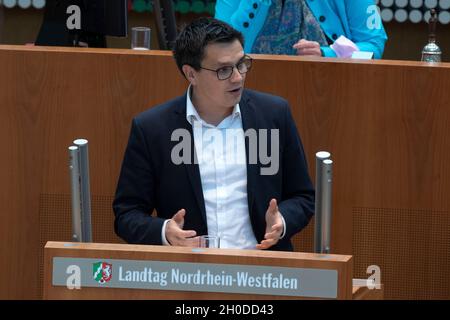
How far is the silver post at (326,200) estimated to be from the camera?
3416mm

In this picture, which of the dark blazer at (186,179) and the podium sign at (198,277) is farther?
the dark blazer at (186,179)

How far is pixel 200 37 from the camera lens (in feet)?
14.1

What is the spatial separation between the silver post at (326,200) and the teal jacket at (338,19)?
7.27ft

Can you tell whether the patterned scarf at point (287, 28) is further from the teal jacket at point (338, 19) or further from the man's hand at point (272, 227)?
the man's hand at point (272, 227)

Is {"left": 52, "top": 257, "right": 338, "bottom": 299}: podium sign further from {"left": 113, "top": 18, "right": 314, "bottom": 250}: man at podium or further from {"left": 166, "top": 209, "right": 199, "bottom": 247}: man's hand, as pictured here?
{"left": 113, "top": 18, "right": 314, "bottom": 250}: man at podium

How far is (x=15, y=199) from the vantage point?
5.24m

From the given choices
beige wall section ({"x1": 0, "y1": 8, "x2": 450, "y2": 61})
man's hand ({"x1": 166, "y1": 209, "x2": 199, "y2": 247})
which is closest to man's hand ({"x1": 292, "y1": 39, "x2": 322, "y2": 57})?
man's hand ({"x1": 166, "y1": 209, "x2": 199, "y2": 247})

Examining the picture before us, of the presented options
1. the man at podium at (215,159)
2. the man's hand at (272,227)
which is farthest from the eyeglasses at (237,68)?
the man's hand at (272,227)

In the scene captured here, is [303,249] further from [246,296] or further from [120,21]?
[246,296]

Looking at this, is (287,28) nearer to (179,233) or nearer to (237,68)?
(237,68)

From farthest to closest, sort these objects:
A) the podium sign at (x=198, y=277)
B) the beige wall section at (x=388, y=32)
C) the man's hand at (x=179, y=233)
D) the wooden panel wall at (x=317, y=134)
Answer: the beige wall section at (x=388, y=32) → the wooden panel wall at (x=317, y=134) → the man's hand at (x=179, y=233) → the podium sign at (x=198, y=277)

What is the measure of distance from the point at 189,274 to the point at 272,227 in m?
0.70

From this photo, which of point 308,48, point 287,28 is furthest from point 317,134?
point 287,28
